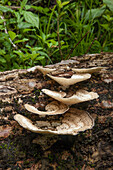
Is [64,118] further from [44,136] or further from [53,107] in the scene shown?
[44,136]

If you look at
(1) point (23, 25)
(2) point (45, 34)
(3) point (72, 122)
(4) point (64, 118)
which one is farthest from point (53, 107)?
(2) point (45, 34)

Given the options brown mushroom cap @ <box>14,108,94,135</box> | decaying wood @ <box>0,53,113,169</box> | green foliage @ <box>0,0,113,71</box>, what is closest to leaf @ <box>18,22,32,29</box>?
green foliage @ <box>0,0,113,71</box>

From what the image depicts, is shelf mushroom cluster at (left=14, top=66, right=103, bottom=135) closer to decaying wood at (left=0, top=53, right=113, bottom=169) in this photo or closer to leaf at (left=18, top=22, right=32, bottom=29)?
decaying wood at (left=0, top=53, right=113, bottom=169)

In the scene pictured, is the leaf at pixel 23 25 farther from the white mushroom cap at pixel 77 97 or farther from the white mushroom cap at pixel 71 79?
the white mushroom cap at pixel 77 97

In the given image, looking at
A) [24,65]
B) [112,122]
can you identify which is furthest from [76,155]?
[24,65]

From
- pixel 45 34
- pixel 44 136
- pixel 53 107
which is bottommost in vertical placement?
pixel 44 136

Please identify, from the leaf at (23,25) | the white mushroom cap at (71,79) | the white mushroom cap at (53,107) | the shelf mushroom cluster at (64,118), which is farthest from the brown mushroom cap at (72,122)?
the leaf at (23,25)
